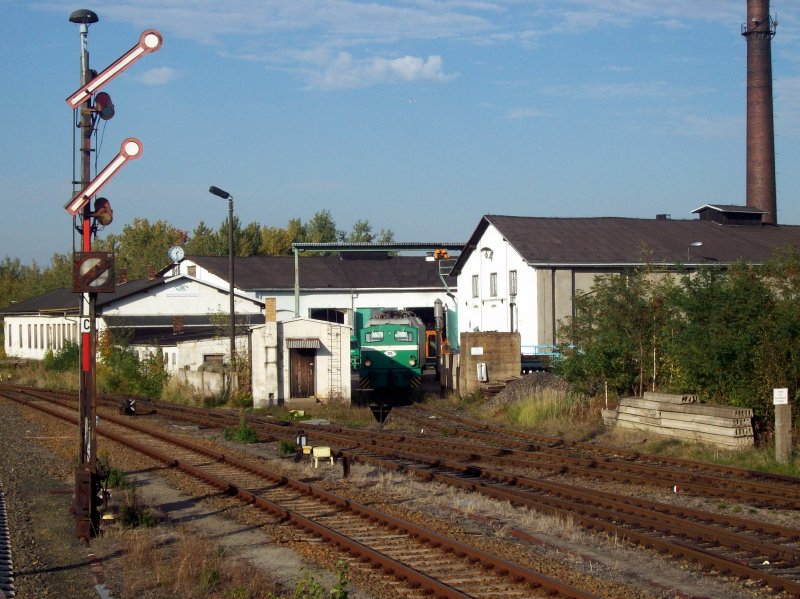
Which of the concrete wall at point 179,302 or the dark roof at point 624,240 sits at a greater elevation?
the dark roof at point 624,240

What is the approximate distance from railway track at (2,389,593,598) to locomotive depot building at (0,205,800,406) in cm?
1223

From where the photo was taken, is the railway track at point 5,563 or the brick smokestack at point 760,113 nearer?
the railway track at point 5,563

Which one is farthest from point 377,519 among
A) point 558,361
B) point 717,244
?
point 717,244

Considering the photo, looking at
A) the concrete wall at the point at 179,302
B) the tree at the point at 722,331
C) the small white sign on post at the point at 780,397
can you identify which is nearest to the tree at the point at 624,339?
the tree at the point at 722,331

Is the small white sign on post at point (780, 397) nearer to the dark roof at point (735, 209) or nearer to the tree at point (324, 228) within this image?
the dark roof at point (735, 209)

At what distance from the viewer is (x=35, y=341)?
2296 inches

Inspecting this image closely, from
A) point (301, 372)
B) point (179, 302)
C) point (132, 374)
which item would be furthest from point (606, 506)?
point (179, 302)

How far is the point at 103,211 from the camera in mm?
10969

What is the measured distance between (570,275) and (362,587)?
31.0m

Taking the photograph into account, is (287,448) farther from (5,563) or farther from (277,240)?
(277,240)

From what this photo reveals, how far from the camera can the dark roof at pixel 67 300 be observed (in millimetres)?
48688

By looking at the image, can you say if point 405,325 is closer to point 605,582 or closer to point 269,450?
point 269,450

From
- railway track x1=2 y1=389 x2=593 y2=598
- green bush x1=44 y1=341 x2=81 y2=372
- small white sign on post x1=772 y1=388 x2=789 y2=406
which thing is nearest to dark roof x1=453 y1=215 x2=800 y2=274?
green bush x1=44 y1=341 x2=81 y2=372

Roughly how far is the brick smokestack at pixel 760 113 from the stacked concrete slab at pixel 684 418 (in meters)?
31.6
